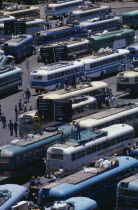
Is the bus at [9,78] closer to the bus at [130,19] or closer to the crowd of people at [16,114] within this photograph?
the crowd of people at [16,114]

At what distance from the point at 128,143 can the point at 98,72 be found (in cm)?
2664

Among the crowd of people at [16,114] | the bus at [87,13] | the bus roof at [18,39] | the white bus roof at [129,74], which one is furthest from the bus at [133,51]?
the bus at [87,13]

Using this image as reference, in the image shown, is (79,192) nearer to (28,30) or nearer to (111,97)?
(111,97)

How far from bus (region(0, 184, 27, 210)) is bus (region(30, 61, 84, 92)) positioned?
31587 mm

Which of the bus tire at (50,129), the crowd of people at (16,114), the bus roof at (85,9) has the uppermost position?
the bus tire at (50,129)

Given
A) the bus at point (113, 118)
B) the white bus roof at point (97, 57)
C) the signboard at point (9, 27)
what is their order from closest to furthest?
the bus at point (113, 118), the white bus roof at point (97, 57), the signboard at point (9, 27)

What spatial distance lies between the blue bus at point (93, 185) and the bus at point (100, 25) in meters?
54.0

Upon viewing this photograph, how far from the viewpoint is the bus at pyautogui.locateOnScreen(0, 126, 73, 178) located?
174 ft

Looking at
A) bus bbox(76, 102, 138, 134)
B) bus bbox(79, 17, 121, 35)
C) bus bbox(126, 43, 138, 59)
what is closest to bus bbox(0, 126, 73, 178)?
bus bbox(76, 102, 138, 134)

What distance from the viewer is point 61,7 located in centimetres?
12006

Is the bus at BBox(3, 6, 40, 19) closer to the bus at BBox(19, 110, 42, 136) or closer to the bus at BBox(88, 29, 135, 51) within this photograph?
the bus at BBox(88, 29, 135, 51)

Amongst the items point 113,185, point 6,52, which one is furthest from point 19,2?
point 113,185

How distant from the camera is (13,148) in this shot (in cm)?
5375

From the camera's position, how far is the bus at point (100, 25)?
339ft
